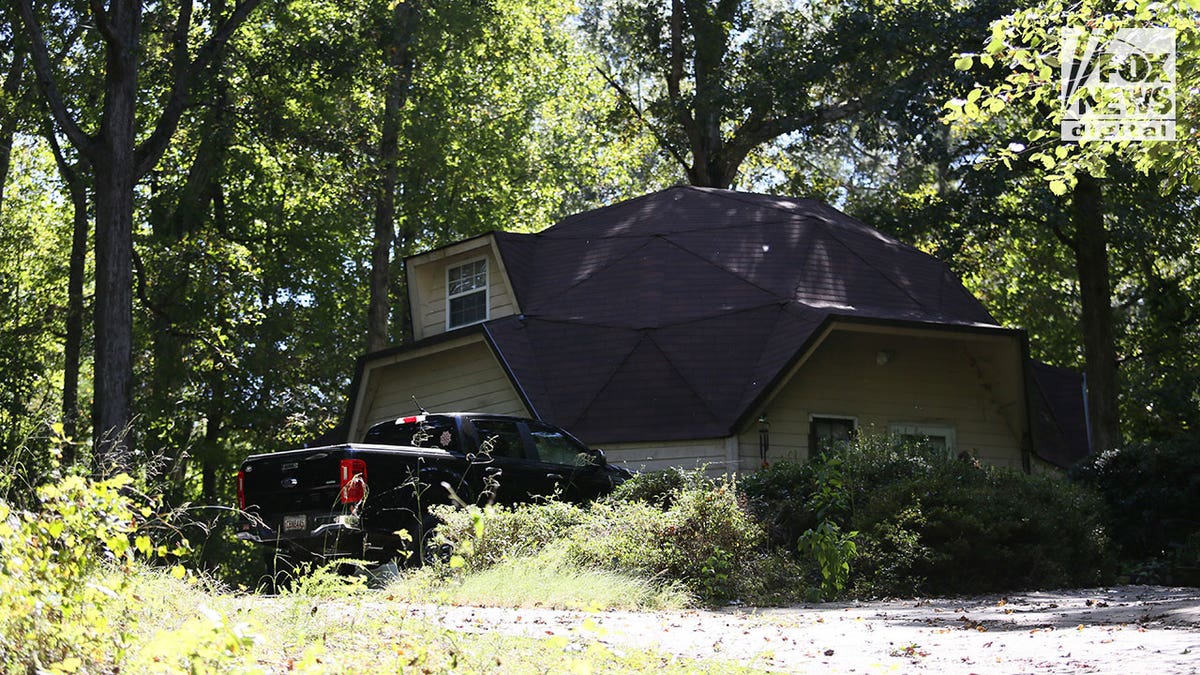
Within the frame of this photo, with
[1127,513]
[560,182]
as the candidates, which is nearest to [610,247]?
[1127,513]

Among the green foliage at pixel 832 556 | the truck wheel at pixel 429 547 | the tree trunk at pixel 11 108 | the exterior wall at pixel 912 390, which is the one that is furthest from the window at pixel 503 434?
the tree trunk at pixel 11 108

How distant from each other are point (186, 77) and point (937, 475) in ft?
49.4

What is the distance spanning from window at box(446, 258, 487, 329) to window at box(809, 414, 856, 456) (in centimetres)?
631

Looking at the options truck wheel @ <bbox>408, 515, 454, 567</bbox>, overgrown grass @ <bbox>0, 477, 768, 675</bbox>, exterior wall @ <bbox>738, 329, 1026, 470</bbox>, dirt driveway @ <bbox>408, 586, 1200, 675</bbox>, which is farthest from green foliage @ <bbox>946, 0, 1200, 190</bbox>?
exterior wall @ <bbox>738, 329, 1026, 470</bbox>

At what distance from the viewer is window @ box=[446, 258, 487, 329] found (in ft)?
76.4

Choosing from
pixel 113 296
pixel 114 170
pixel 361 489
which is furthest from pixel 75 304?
pixel 361 489

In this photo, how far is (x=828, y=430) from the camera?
20359mm

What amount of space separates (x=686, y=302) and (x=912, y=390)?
3.91 m

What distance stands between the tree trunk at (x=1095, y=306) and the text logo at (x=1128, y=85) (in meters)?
17.0

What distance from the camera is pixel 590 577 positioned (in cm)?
1094

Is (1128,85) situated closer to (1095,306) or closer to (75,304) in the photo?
(1095,306)

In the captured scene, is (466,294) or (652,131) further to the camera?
(652,131)

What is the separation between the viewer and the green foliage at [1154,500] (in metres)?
15.4

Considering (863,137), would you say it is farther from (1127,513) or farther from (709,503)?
(709,503)
